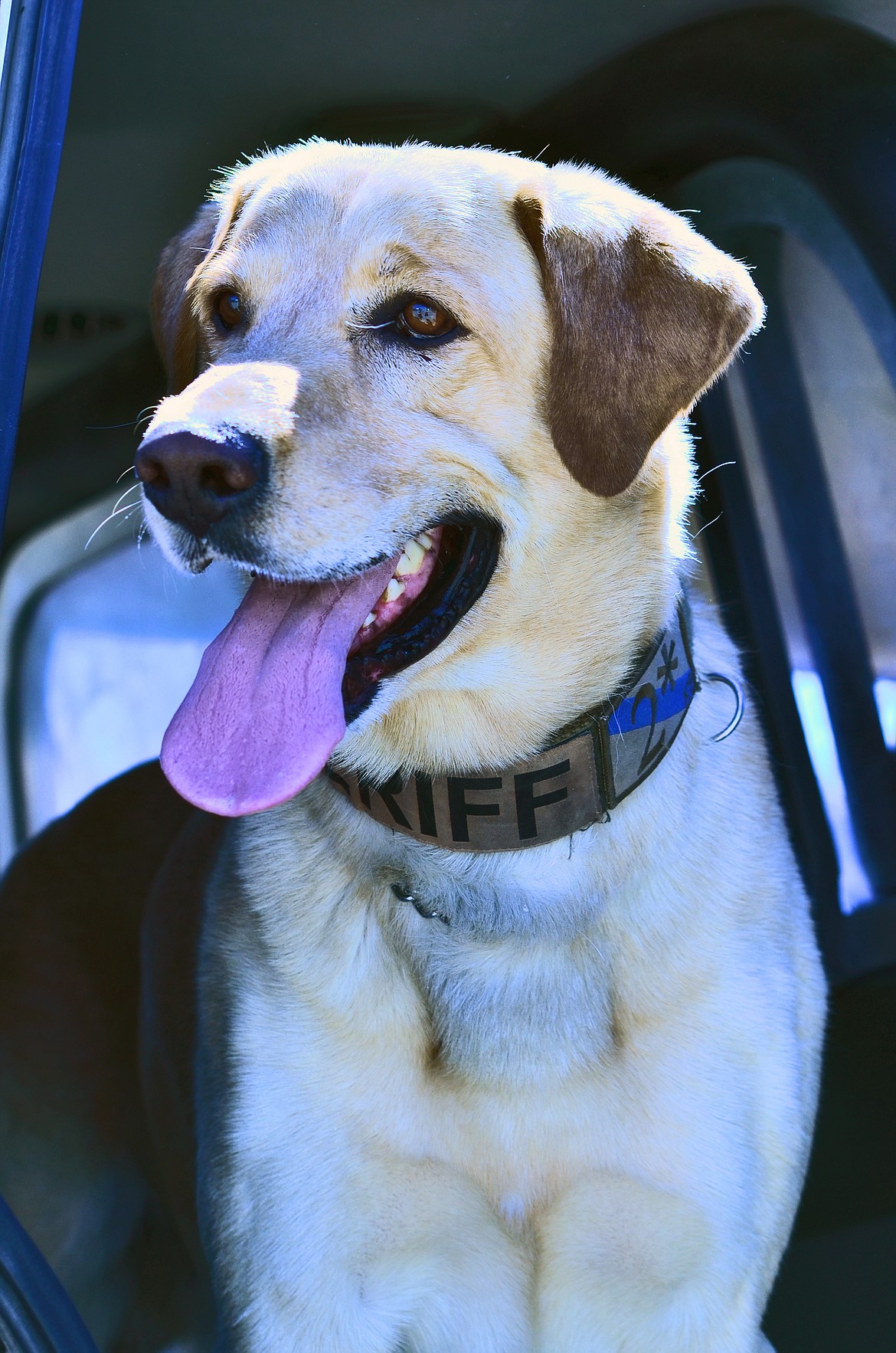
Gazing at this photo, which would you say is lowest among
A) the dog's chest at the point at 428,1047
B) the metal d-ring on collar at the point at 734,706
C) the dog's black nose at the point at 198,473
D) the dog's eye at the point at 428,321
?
the dog's chest at the point at 428,1047

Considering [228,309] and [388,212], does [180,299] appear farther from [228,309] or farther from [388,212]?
[388,212]

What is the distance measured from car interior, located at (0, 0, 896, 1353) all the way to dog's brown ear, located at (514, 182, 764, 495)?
66 cm

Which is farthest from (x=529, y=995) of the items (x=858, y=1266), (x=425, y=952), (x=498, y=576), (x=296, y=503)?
(x=858, y=1266)

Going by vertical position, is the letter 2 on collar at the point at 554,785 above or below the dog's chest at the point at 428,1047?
above

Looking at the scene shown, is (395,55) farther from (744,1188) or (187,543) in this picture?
(744,1188)

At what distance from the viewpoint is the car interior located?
231 cm

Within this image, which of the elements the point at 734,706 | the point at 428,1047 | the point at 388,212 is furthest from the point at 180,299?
the point at 428,1047

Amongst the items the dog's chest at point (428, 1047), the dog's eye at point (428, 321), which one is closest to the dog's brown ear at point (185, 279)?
the dog's eye at point (428, 321)

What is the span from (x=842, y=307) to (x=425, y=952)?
5.03 ft

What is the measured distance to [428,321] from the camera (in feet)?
5.66

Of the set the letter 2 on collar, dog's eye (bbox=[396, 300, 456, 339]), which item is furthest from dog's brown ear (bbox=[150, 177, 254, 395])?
the letter 2 on collar

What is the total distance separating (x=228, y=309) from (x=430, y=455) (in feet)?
1.60

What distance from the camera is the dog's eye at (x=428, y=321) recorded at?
67.9 inches

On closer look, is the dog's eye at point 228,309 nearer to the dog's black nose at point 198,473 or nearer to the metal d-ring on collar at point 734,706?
the dog's black nose at point 198,473
